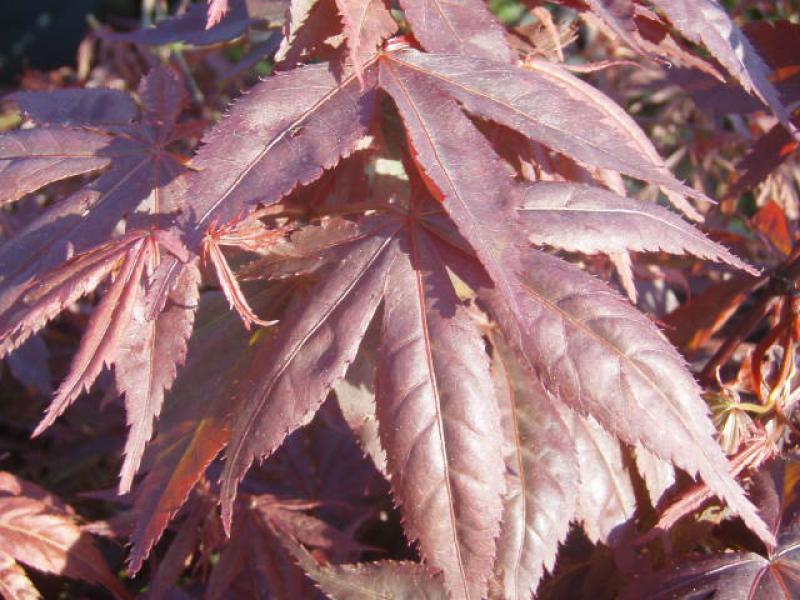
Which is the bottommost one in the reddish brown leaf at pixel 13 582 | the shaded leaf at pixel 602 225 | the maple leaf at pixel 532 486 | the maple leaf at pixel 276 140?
the reddish brown leaf at pixel 13 582

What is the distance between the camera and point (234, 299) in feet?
2.12

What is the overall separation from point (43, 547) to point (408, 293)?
Answer: 1.98 ft

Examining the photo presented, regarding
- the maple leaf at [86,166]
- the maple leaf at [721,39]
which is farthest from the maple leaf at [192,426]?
the maple leaf at [721,39]

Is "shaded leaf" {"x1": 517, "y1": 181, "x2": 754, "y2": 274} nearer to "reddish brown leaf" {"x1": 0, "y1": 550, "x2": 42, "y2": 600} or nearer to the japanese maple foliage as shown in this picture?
the japanese maple foliage

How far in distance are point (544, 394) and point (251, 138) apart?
0.40 m

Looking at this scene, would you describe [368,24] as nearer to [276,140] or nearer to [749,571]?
[276,140]

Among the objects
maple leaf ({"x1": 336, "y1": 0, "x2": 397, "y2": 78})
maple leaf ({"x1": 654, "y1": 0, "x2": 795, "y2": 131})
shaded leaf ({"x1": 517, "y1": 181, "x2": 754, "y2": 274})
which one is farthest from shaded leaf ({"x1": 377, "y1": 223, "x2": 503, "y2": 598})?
maple leaf ({"x1": 654, "y1": 0, "x2": 795, "y2": 131})

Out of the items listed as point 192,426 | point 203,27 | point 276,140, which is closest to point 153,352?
point 192,426

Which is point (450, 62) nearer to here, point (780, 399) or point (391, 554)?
point (780, 399)

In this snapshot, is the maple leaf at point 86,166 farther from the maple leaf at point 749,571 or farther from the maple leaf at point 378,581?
the maple leaf at point 749,571

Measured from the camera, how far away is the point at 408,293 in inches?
28.0

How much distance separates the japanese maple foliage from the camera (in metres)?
0.64

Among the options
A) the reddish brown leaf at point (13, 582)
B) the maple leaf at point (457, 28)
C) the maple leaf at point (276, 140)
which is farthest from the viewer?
the reddish brown leaf at point (13, 582)

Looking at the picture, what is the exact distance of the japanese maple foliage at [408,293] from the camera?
0.64 metres
